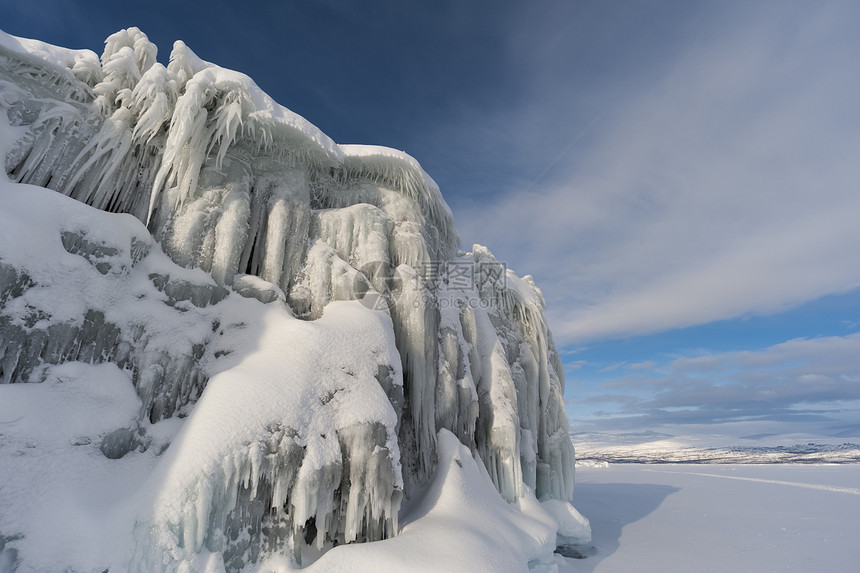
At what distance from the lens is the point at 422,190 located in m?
11.6

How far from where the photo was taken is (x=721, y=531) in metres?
13.5

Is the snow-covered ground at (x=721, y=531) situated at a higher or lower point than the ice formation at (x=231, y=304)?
lower

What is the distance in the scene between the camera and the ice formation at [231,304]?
18.6ft

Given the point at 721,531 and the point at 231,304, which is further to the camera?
the point at 721,531

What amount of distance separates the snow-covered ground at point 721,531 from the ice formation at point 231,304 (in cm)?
358

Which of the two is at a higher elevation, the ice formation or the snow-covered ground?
the ice formation

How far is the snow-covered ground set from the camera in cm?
995

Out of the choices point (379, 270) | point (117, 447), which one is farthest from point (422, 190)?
point (117, 447)

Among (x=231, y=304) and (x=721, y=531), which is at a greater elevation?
(x=231, y=304)

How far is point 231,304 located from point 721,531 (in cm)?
1721

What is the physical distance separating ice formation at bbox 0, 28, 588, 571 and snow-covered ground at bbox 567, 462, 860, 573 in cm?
358

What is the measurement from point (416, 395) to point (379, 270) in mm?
3076

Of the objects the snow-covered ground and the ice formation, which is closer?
the ice formation

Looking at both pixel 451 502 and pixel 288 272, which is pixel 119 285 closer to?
pixel 288 272
